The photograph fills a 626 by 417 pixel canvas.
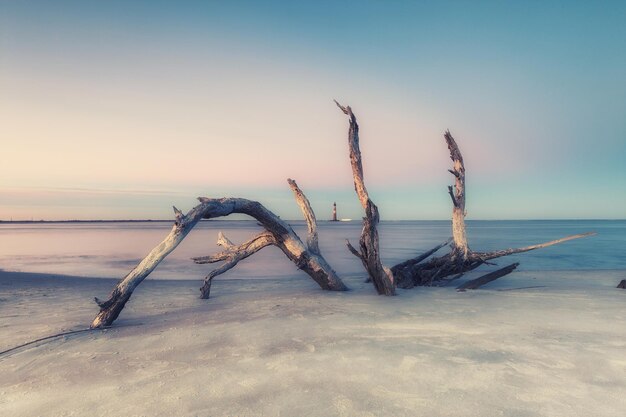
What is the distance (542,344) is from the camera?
4344 mm

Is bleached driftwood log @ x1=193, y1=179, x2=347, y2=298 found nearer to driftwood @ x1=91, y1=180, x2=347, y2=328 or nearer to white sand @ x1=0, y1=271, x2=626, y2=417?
driftwood @ x1=91, y1=180, x2=347, y2=328

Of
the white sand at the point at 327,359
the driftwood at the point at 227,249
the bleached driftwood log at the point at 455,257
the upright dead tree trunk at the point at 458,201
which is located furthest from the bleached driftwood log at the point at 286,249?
the upright dead tree trunk at the point at 458,201

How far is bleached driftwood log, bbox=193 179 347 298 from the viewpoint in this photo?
25.5ft

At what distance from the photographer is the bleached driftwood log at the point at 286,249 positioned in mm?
7770

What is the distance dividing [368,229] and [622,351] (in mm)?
3841

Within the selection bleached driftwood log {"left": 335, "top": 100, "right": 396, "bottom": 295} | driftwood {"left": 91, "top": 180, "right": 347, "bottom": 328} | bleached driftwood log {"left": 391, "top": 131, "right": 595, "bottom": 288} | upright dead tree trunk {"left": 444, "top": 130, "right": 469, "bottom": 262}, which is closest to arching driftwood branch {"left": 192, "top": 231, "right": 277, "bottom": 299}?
driftwood {"left": 91, "top": 180, "right": 347, "bottom": 328}

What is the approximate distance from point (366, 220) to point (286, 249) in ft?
5.42

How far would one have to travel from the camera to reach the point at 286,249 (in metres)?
7.83

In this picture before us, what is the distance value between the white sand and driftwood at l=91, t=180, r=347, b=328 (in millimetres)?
379

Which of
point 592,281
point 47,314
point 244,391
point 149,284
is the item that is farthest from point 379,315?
point 592,281

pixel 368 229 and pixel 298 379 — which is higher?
pixel 368 229

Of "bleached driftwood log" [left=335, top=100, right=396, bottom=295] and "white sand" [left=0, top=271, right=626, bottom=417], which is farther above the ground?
"bleached driftwood log" [left=335, top=100, right=396, bottom=295]

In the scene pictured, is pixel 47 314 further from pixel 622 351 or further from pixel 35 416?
pixel 622 351

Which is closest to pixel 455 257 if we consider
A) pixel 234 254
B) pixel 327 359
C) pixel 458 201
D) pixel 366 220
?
pixel 458 201
